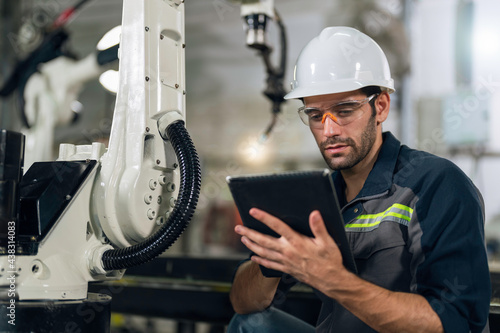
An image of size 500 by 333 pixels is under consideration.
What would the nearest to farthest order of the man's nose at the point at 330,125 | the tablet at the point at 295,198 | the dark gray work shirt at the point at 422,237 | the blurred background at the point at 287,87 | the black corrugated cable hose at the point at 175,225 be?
the tablet at the point at 295,198 < the dark gray work shirt at the point at 422,237 < the black corrugated cable hose at the point at 175,225 < the man's nose at the point at 330,125 < the blurred background at the point at 287,87

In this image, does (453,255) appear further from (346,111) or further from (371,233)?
(346,111)

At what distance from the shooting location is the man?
1.20 m

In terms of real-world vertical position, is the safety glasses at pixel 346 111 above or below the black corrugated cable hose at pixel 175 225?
above

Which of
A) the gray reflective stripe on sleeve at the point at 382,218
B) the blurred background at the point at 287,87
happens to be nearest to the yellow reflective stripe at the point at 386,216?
the gray reflective stripe on sleeve at the point at 382,218

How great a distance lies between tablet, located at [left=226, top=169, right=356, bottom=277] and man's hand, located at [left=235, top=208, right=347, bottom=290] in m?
0.03

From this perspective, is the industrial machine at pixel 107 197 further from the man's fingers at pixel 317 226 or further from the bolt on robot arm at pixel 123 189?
the man's fingers at pixel 317 226

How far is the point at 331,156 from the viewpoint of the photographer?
156 cm

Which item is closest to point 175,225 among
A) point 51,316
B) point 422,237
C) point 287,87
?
point 51,316

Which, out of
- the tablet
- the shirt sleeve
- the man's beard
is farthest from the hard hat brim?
the tablet

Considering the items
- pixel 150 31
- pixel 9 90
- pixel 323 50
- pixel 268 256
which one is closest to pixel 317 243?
pixel 268 256

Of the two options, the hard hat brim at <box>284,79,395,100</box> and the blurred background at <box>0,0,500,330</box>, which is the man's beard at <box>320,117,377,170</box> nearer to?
the hard hat brim at <box>284,79,395,100</box>

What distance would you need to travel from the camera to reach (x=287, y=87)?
4.87 meters

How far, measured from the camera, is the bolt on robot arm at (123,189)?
4.31 ft

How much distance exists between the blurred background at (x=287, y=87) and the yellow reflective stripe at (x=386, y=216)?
7.12 ft
